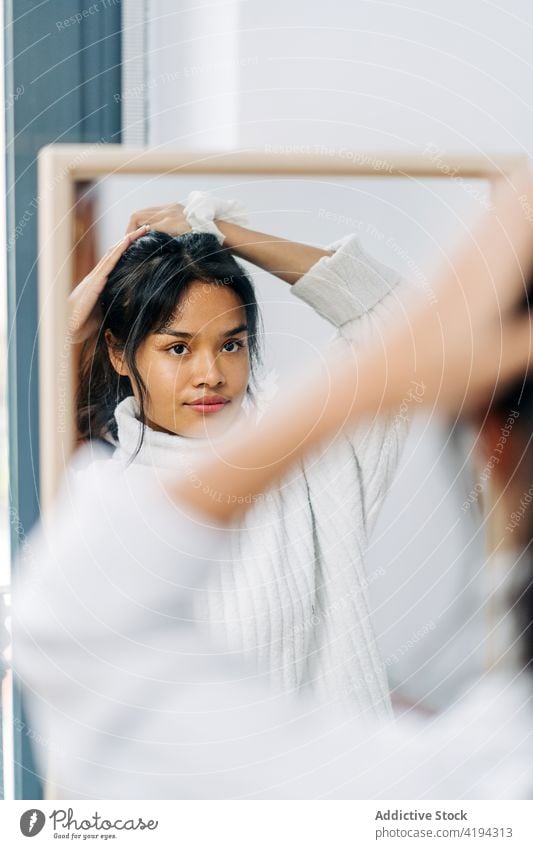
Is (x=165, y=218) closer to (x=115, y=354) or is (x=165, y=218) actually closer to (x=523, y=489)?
(x=115, y=354)

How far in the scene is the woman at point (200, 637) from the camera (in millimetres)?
490

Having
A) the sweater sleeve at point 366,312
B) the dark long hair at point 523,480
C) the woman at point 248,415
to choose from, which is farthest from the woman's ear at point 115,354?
the dark long hair at point 523,480

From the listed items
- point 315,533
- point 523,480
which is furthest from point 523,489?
point 315,533

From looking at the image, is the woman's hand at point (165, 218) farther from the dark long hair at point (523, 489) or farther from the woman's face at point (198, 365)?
the dark long hair at point (523, 489)

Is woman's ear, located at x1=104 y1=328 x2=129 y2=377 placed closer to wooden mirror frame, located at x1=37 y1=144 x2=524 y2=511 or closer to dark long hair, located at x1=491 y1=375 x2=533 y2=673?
wooden mirror frame, located at x1=37 y1=144 x2=524 y2=511

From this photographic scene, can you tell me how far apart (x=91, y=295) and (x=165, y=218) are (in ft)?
0.19

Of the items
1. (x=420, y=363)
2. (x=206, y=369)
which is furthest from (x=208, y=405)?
(x=420, y=363)

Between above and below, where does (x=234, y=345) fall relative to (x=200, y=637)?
above

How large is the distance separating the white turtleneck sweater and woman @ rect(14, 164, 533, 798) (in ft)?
0.04

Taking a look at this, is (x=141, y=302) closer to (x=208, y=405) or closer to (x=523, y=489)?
(x=208, y=405)

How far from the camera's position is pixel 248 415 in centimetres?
49

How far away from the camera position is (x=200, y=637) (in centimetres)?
50

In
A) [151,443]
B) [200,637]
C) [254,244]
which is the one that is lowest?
[200,637]
